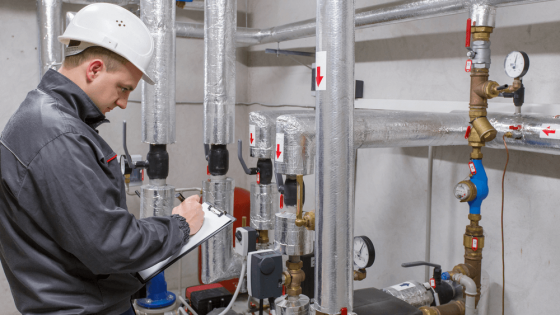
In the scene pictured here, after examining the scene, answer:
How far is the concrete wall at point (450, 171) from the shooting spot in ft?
5.79

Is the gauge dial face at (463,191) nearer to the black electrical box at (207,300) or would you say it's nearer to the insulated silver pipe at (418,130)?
the insulated silver pipe at (418,130)

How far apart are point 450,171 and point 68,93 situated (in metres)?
1.72

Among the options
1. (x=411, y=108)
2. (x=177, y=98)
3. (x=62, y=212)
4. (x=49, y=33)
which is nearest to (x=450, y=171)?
(x=411, y=108)

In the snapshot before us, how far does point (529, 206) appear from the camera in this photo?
1.83m

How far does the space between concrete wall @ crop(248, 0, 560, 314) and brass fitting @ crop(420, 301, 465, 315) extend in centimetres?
36

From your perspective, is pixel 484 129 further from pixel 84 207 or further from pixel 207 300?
pixel 207 300

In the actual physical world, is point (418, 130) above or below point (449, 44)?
below

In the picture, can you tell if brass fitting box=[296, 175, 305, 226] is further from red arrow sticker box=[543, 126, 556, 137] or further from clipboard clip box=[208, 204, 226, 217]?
red arrow sticker box=[543, 126, 556, 137]

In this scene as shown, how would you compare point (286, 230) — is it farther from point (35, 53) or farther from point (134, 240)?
point (35, 53)

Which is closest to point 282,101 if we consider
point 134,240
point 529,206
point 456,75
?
point 456,75

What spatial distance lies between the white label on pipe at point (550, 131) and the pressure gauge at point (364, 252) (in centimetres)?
68

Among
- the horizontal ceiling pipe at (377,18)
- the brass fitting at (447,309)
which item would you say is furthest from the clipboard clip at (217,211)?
the horizontal ceiling pipe at (377,18)

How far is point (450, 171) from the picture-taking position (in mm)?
2117

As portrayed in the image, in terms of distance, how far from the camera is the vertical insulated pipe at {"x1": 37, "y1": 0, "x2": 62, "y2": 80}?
2.53 meters
